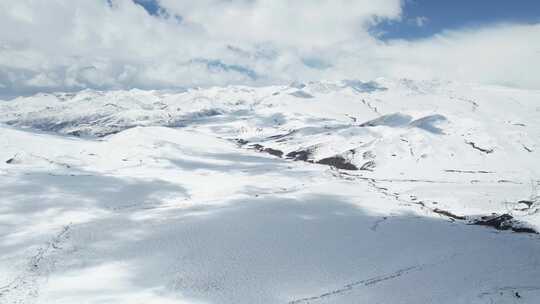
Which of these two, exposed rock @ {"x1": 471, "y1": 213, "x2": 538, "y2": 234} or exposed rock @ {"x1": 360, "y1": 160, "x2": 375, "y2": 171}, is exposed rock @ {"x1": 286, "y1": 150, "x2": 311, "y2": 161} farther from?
exposed rock @ {"x1": 471, "y1": 213, "x2": 538, "y2": 234}

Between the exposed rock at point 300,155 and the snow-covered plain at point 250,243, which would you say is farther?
the exposed rock at point 300,155

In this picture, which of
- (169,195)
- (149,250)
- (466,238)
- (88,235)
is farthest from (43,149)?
(466,238)

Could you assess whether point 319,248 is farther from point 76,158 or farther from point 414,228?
point 76,158

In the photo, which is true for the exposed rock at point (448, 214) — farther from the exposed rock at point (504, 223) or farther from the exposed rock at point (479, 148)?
the exposed rock at point (479, 148)

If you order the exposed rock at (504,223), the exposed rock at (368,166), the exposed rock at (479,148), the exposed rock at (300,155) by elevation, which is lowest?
the exposed rock at (504,223)

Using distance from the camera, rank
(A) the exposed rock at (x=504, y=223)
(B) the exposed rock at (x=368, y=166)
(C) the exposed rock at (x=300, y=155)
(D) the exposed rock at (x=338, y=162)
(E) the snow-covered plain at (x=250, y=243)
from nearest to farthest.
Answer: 1. (E) the snow-covered plain at (x=250, y=243)
2. (A) the exposed rock at (x=504, y=223)
3. (B) the exposed rock at (x=368, y=166)
4. (D) the exposed rock at (x=338, y=162)
5. (C) the exposed rock at (x=300, y=155)

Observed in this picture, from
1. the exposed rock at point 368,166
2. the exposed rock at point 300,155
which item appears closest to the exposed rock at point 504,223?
the exposed rock at point 368,166

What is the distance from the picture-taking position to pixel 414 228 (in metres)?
52.2

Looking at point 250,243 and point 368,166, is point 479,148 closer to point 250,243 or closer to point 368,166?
point 368,166

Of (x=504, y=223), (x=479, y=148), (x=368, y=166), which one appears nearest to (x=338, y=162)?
(x=368, y=166)

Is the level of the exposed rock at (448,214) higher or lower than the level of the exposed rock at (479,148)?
lower

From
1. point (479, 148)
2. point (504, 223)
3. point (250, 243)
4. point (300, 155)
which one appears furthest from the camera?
point (300, 155)

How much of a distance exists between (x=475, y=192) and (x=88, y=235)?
86514 millimetres

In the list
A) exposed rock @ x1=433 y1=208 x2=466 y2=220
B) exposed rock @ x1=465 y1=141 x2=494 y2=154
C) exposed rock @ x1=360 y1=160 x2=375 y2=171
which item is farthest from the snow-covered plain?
exposed rock @ x1=465 y1=141 x2=494 y2=154
